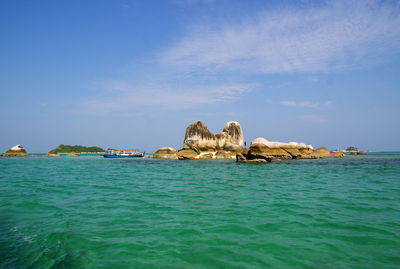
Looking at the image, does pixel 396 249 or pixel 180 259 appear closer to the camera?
pixel 180 259

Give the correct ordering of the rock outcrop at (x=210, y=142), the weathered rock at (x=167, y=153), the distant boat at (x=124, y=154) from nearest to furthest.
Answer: the rock outcrop at (x=210, y=142), the weathered rock at (x=167, y=153), the distant boat at (x=124, y=154)

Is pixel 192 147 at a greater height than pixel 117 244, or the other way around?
pixel 192 147

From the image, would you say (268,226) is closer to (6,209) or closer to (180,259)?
(180,259)

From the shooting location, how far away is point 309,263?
13.9 ft

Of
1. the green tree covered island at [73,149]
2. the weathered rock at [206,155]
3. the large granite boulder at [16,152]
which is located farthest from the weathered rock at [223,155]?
the green tree covered island at [73,149]

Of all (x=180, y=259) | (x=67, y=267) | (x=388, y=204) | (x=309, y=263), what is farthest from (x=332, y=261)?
(x=388, y=204)

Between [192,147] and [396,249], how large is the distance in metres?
55.8

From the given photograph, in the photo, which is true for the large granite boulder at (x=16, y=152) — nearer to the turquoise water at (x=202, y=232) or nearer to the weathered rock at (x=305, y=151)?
the weathered rock at (x=305, y=151)

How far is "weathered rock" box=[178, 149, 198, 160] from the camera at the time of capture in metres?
55.5

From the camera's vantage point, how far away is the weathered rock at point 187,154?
55469mm

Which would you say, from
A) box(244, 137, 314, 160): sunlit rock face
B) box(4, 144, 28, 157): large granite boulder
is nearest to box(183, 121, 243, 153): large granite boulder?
box(244, 137, 314, 160): sunlit rock face

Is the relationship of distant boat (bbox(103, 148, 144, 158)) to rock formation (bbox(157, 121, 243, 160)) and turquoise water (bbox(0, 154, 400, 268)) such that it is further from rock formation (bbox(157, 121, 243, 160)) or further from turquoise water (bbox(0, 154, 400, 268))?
turquoise water (bbox(0, 154, 400, 268))

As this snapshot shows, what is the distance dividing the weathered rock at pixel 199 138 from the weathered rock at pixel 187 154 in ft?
5.92

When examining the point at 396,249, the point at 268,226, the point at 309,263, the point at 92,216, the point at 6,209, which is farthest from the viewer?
the point at 6,209
